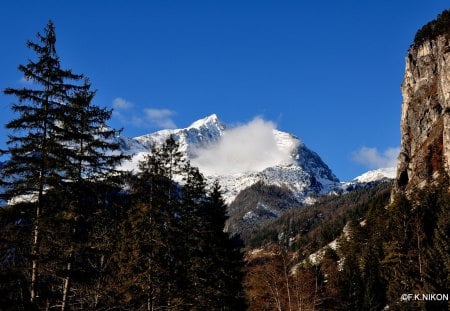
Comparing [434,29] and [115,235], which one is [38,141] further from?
[434,29]

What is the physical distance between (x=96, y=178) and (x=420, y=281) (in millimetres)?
33071

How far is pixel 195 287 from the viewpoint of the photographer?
33.6 meters

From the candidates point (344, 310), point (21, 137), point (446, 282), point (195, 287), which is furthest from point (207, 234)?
point (344, 310)

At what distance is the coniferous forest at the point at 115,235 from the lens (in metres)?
20.3

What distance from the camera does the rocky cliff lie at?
110 meters

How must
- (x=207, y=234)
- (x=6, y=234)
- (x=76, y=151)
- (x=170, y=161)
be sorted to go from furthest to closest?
(x=207, y=234), (x=170, y=161), (x=76, y=151), (x=6, y=234)

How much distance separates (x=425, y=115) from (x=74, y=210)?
123 meters

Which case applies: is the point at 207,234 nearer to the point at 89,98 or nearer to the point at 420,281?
the point at 89,98

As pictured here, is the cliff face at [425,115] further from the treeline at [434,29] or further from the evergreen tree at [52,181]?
the evergreen tree at [52,181]

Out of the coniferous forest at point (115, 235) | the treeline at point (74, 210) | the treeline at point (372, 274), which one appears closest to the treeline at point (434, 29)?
the treeline at point (372, 274)

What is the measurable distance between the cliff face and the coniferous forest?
62512 mm

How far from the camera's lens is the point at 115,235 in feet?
86.3

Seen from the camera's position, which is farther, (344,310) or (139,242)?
(344,310)

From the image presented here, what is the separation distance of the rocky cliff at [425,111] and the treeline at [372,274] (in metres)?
44.6
